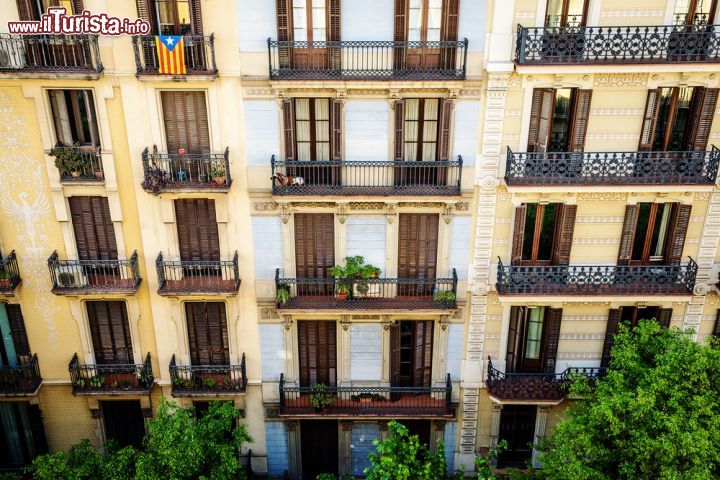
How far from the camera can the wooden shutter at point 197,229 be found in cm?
2422

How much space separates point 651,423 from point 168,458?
49.2 feet

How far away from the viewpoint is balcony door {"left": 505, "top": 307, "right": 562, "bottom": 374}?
25.6 m

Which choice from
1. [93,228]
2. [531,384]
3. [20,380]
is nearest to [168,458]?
[93,228]

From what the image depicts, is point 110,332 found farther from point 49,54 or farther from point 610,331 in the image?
point 610,331

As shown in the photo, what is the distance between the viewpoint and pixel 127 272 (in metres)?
24.7

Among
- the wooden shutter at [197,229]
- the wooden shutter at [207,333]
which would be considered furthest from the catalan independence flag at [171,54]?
the wooden shutter at [207,333]

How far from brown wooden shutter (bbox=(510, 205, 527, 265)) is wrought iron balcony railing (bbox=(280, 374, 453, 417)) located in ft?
19.0

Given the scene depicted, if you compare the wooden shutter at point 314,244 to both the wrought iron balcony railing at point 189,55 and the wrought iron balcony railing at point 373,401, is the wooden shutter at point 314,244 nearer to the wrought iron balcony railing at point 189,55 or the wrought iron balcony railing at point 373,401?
the wrought iron balcony railing at point 373,401

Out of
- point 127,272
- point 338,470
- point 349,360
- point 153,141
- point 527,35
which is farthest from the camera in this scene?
point 338,470

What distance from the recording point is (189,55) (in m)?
22.0

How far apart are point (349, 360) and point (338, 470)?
5786 mm

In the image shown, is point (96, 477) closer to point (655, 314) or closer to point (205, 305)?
point (205, 305)

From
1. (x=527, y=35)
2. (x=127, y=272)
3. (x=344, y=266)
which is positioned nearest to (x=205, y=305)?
(x=127, y=272)

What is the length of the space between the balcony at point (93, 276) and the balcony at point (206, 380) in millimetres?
3860
